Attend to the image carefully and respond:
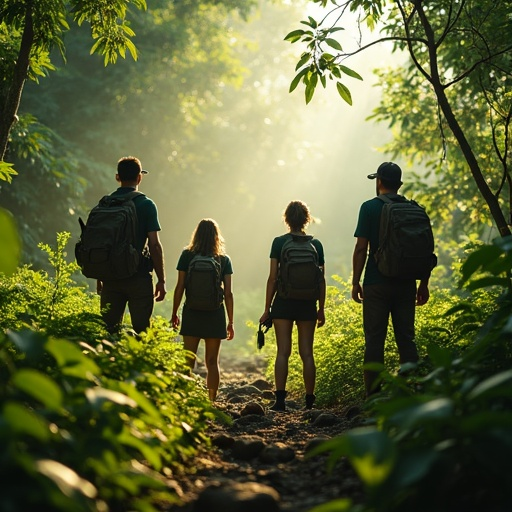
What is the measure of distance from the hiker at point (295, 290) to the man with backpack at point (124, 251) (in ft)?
4.07

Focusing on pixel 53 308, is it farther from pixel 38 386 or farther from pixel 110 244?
pixel 38 386

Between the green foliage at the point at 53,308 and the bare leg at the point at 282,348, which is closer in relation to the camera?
the green foliage at the point at 53,308

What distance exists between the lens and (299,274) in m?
7.05

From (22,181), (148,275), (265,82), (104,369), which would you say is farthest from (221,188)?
(104,369)

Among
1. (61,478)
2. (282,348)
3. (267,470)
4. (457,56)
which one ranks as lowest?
(61,478)

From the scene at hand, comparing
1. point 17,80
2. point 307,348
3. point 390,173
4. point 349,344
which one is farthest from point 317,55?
point 349,344

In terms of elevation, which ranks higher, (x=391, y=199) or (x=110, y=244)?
(x=391, y=199)

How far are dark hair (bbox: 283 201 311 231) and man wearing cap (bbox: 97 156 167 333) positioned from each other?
5.06ft

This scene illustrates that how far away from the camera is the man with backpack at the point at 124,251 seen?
6109 millimetres

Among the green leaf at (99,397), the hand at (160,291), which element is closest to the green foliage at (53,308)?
the hand at (160,291)

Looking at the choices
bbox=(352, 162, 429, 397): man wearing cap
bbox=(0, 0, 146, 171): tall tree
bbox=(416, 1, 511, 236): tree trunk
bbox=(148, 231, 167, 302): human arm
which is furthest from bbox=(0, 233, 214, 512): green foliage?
bbox=(416, 1, 511, 236): tree trunk

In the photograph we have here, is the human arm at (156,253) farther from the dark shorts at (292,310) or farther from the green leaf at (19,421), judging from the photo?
the green leaf at (19,421)

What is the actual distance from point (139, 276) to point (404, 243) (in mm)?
2329

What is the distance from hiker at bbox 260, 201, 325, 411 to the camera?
23.1ft
